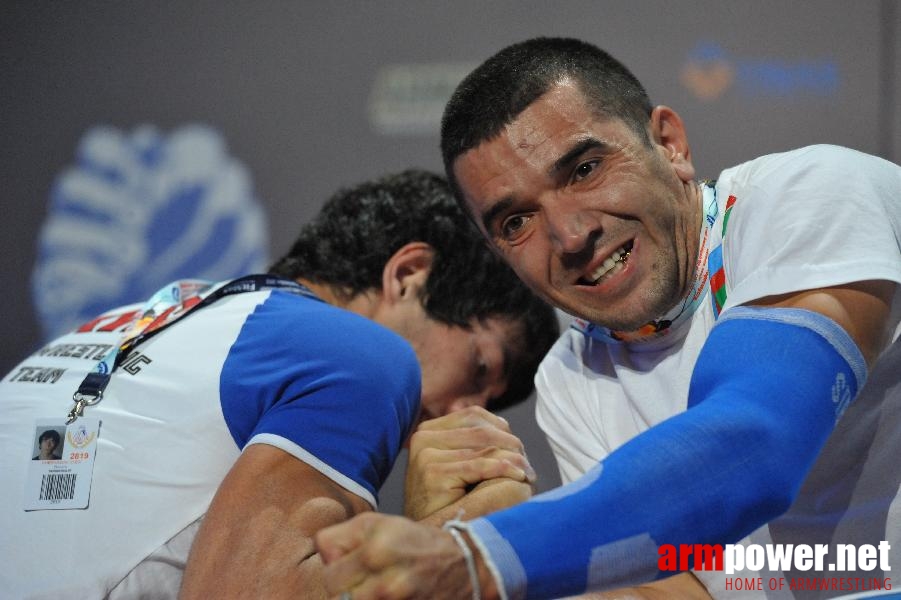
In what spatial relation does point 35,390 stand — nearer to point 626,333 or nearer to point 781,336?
point 626,333

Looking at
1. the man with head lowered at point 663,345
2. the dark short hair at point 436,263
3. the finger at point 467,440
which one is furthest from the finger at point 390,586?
the dark short hair at point 436,263

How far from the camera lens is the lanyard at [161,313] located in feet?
4.74

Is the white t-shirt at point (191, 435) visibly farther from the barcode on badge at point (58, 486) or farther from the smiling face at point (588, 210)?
the smiling face at point (588, 210)

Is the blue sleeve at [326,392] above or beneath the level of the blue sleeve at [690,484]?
beneath

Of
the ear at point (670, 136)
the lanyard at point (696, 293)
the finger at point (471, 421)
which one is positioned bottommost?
the finger at point (471, 421)

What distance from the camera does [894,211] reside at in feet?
4.00

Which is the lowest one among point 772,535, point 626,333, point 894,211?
point 772,535

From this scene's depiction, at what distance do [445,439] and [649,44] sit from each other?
134cm

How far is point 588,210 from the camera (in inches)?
56.2

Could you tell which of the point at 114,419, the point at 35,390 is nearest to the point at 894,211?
the point at 114,419

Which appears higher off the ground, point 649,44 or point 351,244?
point 649,44

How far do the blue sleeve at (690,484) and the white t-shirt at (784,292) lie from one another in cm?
14

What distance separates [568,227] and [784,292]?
15.5 inches

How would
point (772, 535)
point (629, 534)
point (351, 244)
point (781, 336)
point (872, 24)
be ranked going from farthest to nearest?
point (872, 24) < point (351, 244) < point (772, 535) < point (781, 336) < point (629, 534)
